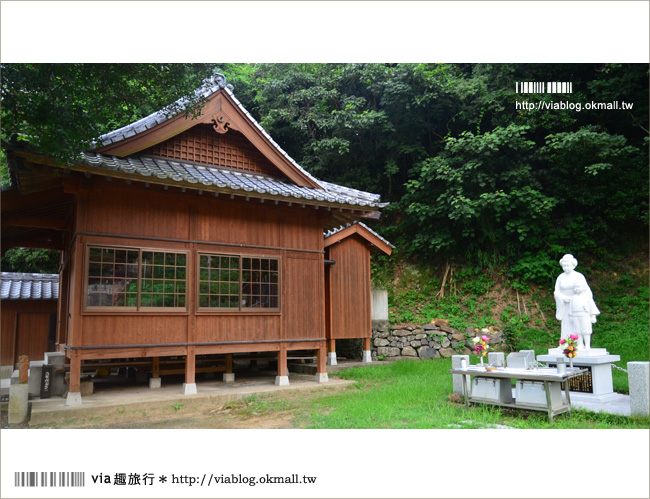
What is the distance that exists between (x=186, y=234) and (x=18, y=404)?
382 centimetres

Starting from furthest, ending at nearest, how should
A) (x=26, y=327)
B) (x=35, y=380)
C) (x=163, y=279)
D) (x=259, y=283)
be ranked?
(x=26, y=327) → (x=259, y=283) → (x=163, y=279) → (x=35, y=380)

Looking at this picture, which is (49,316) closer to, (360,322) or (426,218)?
(360,322)

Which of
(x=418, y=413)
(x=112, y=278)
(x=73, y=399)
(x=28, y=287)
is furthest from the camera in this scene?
(x=28, y=287)

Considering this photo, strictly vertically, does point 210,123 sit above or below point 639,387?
above

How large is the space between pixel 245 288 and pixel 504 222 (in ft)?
35.4

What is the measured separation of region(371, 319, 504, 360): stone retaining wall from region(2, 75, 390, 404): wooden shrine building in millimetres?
5045

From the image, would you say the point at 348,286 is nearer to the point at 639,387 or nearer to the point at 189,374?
the point at 189,374

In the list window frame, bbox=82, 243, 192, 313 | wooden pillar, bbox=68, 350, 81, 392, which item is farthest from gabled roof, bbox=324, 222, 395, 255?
wooden pillar, bbox=68, 350, 81, 392

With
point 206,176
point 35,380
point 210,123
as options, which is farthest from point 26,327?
point 210,123

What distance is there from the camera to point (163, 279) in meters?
8.51

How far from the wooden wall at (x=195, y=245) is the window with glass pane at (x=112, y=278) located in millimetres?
166

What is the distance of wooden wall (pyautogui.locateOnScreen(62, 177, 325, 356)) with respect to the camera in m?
7.87

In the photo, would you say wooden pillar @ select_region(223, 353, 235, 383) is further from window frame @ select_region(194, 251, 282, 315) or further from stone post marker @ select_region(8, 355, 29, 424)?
stone post marker @ select_region(8, 355, 29, 424)

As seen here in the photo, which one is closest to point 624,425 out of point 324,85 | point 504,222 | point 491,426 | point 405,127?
point 491,426
